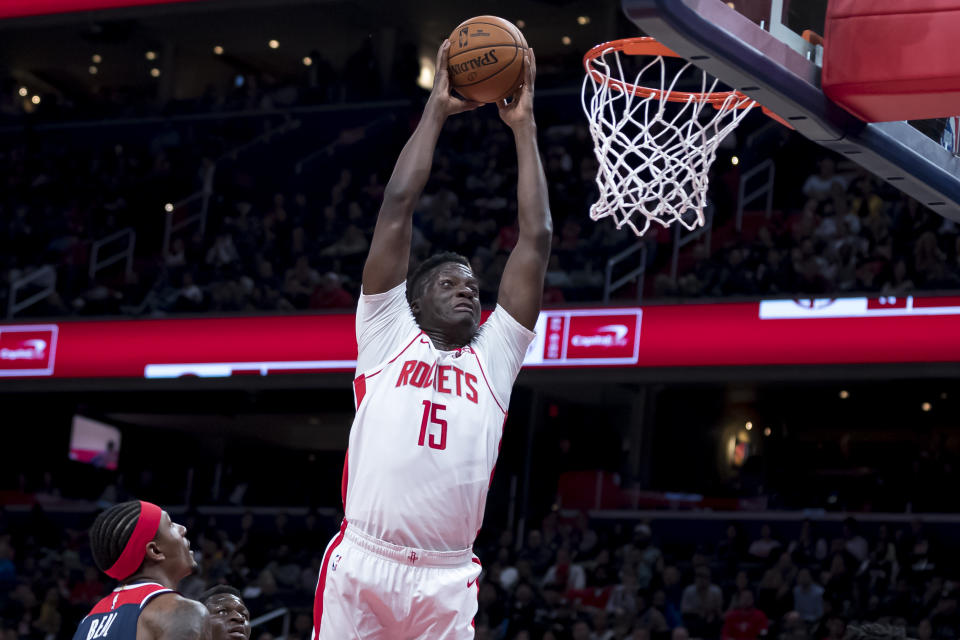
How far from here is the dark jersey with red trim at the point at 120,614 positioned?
3615 mm

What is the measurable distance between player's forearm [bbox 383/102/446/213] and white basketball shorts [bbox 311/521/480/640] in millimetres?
1009

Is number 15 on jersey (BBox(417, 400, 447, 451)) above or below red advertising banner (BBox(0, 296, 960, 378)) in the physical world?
below

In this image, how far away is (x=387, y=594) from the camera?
3855 mm

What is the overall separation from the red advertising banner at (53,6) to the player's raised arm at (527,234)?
25.5 feet

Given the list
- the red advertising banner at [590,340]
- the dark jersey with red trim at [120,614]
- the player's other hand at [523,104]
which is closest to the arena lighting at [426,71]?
the red advertising banner at [590,340]

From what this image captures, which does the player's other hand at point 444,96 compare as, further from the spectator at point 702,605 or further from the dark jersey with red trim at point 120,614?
A: the spectator at point 702,605

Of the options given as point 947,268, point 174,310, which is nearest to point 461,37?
point 947,268

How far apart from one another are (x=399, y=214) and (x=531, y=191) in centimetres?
45

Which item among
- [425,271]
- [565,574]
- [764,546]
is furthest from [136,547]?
[764,546]

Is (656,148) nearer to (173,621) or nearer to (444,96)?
(444,96)

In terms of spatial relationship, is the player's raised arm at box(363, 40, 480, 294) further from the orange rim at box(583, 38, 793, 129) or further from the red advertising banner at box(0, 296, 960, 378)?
the red advertising banner at box(0, 296, 960, 378)

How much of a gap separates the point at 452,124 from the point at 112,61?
8709mm

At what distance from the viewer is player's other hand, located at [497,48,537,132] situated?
168 inches

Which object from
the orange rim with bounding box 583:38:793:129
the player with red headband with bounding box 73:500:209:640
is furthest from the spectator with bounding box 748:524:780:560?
the player with red headband with bounding box 73:500:209:640
